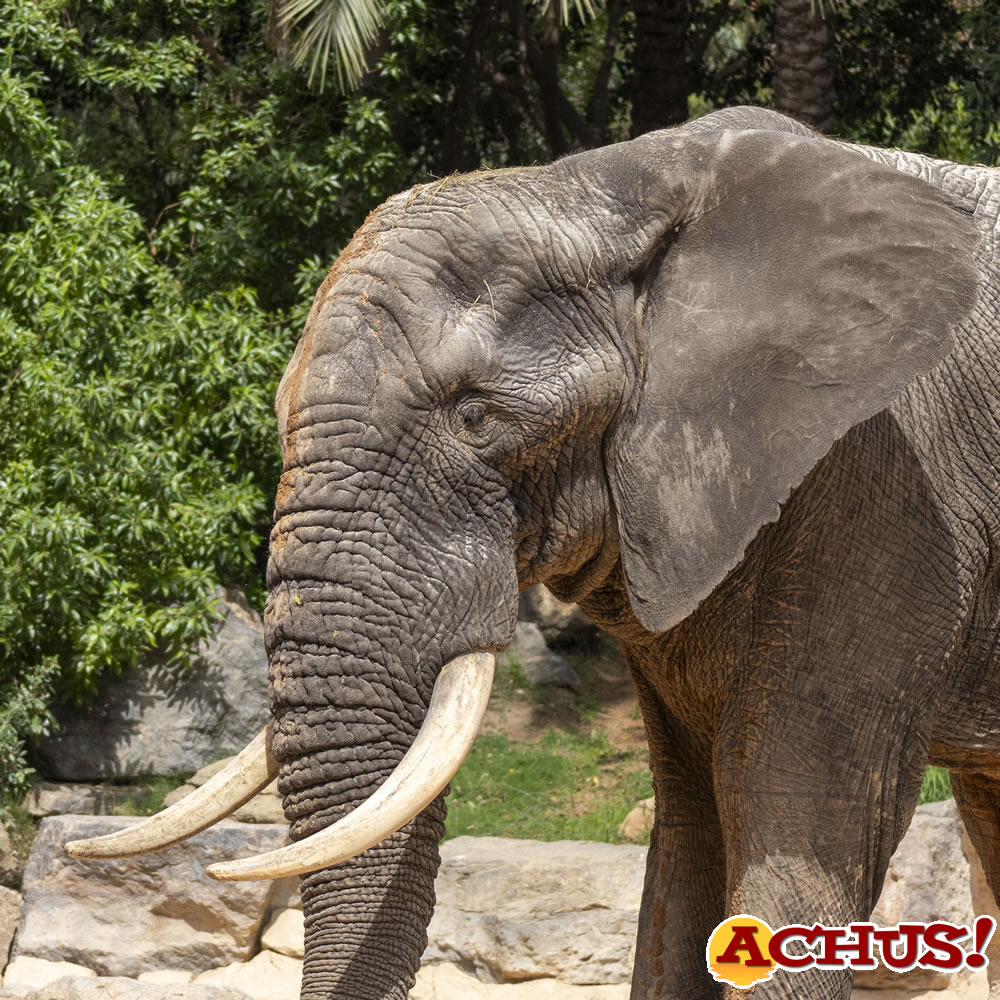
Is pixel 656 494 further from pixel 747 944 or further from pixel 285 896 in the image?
pixel 285 896

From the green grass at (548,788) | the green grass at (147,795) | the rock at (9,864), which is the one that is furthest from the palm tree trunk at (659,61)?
the rock at (9,864)

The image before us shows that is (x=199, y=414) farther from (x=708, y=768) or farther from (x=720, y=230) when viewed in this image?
(x=720, y=230)

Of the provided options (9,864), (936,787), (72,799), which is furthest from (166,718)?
(936,787)

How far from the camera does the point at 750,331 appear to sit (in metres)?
→ 3.20

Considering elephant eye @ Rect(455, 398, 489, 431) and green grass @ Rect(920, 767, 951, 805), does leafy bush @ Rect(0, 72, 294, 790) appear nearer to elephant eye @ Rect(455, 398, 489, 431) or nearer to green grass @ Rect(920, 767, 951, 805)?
green grass @ Rect(920, 767, 951, 805)

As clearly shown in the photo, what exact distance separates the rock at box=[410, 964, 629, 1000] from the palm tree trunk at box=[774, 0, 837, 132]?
6.13m

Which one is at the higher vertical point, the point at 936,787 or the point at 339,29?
the point at 339,29

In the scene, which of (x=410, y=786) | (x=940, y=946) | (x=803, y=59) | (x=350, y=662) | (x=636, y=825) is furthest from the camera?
(x=803, y=59)

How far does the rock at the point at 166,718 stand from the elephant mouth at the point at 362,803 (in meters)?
6.14

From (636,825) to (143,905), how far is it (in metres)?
3.10

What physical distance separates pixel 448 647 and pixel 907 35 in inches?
421

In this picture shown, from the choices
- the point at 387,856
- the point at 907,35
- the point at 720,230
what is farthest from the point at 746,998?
the point at 907,35

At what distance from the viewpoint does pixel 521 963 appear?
254 inches

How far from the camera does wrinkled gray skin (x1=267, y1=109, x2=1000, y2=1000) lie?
3.02 meters
